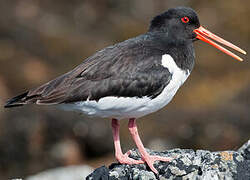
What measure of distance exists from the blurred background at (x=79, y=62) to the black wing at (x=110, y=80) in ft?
18.4

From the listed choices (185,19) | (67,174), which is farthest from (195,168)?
(67,174)

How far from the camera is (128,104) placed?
7.36 meters

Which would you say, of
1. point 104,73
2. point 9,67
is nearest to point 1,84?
point 9,67

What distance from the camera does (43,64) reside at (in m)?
17.6

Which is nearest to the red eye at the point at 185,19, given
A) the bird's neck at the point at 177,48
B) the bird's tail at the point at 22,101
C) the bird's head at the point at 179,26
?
the bird's head at the point at 179,26

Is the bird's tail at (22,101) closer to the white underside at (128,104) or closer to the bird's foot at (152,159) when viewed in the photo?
the white underside at (128,104)

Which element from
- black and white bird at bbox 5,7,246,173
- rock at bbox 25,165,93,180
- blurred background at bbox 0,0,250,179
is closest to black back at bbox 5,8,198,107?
black and white bird at bbox 5,7,246,173

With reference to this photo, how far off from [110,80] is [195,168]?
5.34 ft

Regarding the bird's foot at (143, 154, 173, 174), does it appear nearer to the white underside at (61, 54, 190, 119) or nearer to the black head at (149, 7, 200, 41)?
the white underside at (61, 54, 190, 119)

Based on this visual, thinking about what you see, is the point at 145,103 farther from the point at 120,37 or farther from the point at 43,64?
the point at 120,37

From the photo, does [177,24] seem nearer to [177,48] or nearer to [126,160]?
[177,48]

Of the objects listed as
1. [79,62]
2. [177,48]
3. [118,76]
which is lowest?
[118,76]

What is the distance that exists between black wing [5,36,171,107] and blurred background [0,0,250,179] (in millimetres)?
5614

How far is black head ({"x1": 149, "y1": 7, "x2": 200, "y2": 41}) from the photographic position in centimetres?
812
